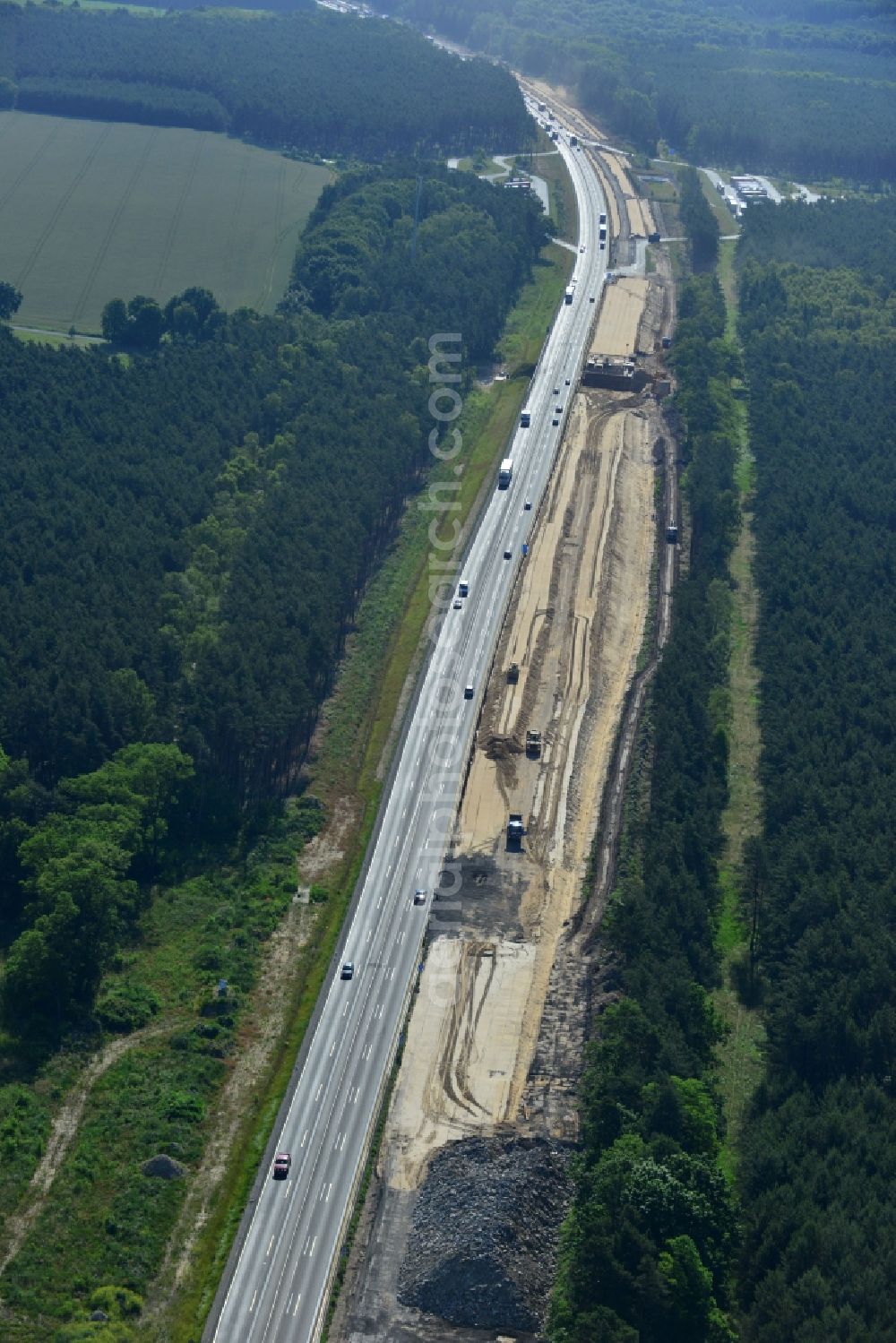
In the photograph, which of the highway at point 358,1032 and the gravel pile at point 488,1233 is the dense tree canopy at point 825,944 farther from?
the highway at point 358,1032

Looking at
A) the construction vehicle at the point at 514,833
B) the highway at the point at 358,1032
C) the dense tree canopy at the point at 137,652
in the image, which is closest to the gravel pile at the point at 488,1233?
the highway at the point at 358,1032

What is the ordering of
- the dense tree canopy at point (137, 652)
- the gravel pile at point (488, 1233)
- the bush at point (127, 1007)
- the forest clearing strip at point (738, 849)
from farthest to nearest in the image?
the dense tree canopy at point (137, 652), the bush at point (127, 1007), the forest clearing strip at point (738, 849), the gravel pile at point (488, 1233)

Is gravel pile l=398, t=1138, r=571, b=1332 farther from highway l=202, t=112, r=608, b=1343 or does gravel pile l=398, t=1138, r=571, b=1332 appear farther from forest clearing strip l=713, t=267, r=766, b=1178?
forest clearing strip l=713, t=267, r=766, b=1178

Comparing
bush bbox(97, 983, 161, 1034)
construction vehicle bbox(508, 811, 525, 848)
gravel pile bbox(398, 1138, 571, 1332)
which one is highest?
construction vehicle bbox(508, 811, 525, 848)

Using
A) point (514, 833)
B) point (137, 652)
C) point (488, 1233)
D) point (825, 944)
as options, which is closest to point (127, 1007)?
point (488, 1233)

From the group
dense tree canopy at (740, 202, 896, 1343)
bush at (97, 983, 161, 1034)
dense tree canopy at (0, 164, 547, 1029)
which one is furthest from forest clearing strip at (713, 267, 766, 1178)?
bush at (97, 983, 161, 1034)

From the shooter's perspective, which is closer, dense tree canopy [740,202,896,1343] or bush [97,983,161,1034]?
dense tree canopy [740,202,896,1343]

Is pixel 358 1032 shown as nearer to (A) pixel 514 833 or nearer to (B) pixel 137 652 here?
(A) pixel 514 833
